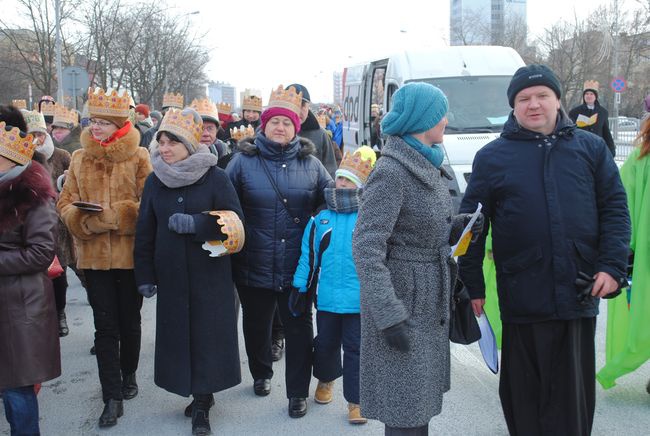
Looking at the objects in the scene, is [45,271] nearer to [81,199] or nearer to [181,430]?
[81,199]

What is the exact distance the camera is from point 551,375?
3457 mm

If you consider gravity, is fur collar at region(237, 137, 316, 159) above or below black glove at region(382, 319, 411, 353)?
above

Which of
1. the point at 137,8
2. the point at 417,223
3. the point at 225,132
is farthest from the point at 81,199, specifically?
Result: the point at 137,8

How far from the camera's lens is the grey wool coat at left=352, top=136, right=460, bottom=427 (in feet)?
9.82

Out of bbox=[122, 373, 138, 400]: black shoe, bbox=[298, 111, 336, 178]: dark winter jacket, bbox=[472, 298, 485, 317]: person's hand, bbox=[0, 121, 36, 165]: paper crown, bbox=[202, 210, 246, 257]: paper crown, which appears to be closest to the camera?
bbox=[472, 298, 485, 317]: person's hand

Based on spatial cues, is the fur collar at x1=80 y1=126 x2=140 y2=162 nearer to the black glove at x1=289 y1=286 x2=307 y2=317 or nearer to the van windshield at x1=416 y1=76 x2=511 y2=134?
the black glove at x1=289 y1=286 x2=307 y2=317

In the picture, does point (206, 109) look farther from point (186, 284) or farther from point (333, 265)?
point (333, 265)

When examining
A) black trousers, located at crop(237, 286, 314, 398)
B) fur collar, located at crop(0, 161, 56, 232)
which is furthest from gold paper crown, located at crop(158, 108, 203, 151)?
black trousers, located at crop(237, 286, 314, 398)

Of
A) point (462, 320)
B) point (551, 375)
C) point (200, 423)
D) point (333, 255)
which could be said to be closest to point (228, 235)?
point (333, 255)

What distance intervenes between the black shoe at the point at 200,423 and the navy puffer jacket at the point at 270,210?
856mm

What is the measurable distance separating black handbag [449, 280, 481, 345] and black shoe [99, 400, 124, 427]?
2.39 m

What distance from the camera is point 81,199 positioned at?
4.62 meters

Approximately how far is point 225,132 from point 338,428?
6395 mm

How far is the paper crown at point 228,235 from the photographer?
411cm
